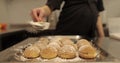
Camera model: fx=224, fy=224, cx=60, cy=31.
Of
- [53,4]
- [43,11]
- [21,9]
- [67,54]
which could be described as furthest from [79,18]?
[21,9]

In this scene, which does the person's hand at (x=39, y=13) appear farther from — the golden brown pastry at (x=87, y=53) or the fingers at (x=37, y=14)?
the golden brown pastry at (x=87, y=53)

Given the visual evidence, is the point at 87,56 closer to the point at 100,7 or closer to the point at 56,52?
the point at 56,52

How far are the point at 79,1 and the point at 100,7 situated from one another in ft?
0.78

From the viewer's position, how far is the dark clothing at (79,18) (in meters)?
1.35

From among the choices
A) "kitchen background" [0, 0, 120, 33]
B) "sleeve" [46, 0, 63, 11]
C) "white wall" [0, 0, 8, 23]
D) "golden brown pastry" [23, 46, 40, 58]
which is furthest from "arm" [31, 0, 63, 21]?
"white wall" [0, 0, 8, 23]

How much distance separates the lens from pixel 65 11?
1411 mm

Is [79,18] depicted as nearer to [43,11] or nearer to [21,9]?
[43,11]

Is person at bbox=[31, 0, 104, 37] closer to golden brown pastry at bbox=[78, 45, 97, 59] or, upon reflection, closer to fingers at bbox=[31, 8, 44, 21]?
fingers at bbox=[31, 8, 44, 21]

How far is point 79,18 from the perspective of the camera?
1.35 m

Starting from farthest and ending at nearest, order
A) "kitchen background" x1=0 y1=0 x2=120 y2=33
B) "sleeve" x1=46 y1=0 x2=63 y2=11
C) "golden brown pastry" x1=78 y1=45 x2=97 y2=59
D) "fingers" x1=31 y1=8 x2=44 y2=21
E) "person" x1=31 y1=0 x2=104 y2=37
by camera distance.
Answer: "kitchen background" x1=0 y1=0 x2=120 y2=33 < "person" x1=31 y1=0 x2=104 y2=37 < "sleeve" x1=46 y1=0 x2=63 y2=11 < "fingers" x1=31 y1=8 x2=44 y2=21 < "golden brown pastry" x1=78 y1=45 x2=97 y2=59

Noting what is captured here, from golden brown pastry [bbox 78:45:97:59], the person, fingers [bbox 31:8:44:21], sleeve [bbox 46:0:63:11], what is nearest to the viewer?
golden brown pastry [bbox 78:45:97:59]

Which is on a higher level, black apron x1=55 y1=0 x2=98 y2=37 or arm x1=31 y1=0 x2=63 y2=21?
arm x1=31 y1=0 x2=63 y2=21

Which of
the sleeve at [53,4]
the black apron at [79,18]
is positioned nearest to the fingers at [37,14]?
the sleeve at [53,4]

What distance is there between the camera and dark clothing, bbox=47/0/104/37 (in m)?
1.35
